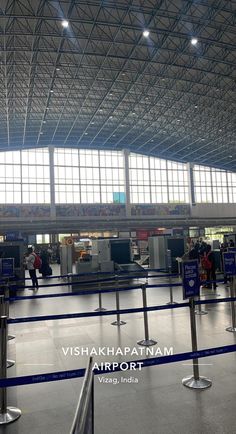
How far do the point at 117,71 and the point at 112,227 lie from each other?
1707 cm

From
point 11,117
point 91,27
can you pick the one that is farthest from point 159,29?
point 11,117

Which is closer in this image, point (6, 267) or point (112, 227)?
point (6, 267)

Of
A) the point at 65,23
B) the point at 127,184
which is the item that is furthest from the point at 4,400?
the point at 127,184

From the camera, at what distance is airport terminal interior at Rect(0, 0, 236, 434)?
13.9ft

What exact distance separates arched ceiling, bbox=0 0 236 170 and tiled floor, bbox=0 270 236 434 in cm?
1800

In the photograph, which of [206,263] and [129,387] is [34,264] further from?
[129,387]

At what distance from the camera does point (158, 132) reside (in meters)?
42.3

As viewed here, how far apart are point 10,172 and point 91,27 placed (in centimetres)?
2561

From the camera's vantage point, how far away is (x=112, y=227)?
38250mm

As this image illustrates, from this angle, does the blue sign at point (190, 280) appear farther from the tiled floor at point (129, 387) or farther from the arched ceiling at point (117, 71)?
the arched ceiling at point (117, 71)

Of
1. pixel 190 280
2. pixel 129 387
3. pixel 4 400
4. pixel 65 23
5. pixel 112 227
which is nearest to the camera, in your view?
pixel 4 400

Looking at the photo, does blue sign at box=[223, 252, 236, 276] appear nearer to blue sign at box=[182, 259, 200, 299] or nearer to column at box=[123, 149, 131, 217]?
blue sign at box=[182, 259, 200, 299]

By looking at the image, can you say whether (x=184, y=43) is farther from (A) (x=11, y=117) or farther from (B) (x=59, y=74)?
(A) (x=11, y=117)

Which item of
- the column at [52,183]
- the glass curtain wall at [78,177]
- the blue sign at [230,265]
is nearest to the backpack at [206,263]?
the blue sign at [230,265]
